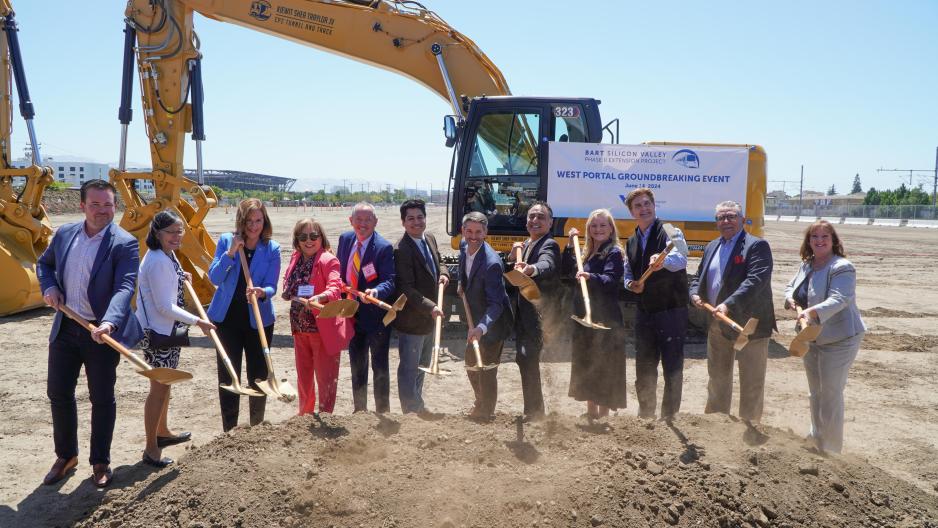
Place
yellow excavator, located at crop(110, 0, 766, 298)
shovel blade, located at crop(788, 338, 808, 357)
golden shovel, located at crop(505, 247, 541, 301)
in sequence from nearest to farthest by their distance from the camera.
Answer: shovel blade, located at crop(788, 338, 808, 357) < golden shovel, located at crop(505, 247, 541, 301) < yellow excavator, located at crop(110, 0, 766, 298)

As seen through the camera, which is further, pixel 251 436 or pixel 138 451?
pixel 138 451

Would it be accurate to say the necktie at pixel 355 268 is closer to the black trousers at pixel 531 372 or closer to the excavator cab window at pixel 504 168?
the black trousers at pixel 531 372

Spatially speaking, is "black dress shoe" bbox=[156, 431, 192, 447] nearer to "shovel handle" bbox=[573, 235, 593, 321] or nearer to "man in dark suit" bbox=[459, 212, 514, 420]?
"man in dark suit" bbox=[459, 212, 514, 420]

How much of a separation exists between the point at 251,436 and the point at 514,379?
11.1ft

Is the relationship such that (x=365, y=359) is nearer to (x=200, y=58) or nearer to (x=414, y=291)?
(x=414, y=291)

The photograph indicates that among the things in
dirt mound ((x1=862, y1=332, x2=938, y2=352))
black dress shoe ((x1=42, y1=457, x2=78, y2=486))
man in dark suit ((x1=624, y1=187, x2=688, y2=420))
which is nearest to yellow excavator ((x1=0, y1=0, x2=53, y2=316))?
black dress shoe ((x1=42, y1=457, x2=78, y2=486))

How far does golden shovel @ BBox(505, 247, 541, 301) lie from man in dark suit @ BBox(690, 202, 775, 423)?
113 centimetres

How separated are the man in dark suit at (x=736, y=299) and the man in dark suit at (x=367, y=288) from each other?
2.24 metres

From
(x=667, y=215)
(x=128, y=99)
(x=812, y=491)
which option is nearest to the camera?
(x=812, y=491)

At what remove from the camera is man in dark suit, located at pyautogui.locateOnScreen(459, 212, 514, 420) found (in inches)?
186

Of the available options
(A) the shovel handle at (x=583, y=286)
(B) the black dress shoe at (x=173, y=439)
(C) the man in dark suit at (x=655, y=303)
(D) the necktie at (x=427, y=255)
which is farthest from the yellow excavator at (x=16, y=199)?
(C) the man in dark suit at (x=655, y=303)

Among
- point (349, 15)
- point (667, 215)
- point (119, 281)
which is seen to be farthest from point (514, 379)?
point (349, 15)

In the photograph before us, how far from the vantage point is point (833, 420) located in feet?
14.1

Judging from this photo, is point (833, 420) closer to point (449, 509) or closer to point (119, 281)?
point (449, 509)
